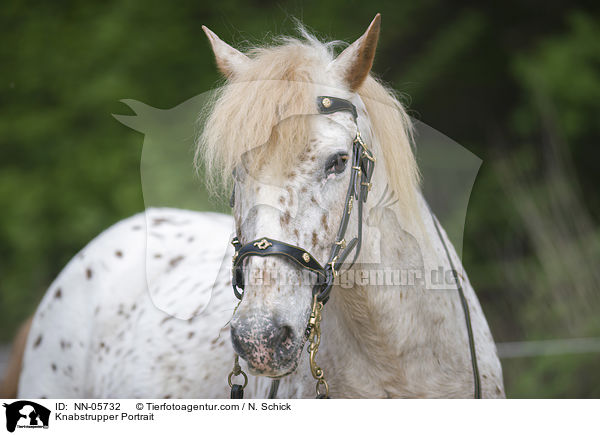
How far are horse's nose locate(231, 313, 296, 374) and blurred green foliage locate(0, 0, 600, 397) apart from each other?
9.94 feet

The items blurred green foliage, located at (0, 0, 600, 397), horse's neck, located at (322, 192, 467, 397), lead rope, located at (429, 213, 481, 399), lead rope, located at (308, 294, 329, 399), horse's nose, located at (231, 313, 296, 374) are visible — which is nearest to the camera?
horse's nose, located at (231, 313, 296, 374)

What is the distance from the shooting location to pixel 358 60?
1538 millimetres

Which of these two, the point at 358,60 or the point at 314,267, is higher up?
the point at 358,60

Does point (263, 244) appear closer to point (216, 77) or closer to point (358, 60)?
point (358, 60)

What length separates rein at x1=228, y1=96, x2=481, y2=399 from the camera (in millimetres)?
1338

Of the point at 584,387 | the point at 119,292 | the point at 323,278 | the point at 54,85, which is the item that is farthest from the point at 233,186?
the point at 54,85

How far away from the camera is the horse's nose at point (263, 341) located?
1.28 metres

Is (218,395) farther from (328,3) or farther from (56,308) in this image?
(328,3)

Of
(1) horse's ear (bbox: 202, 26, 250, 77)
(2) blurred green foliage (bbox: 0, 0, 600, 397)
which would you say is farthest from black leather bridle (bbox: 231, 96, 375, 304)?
(2) blurred green foliage (bbox: 0, 0, 600, 397)

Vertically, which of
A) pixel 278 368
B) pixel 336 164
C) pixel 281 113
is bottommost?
pixel 278 368

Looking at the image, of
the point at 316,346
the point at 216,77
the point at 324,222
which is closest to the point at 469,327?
the point at 316,346

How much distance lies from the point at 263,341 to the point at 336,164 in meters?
0.48
